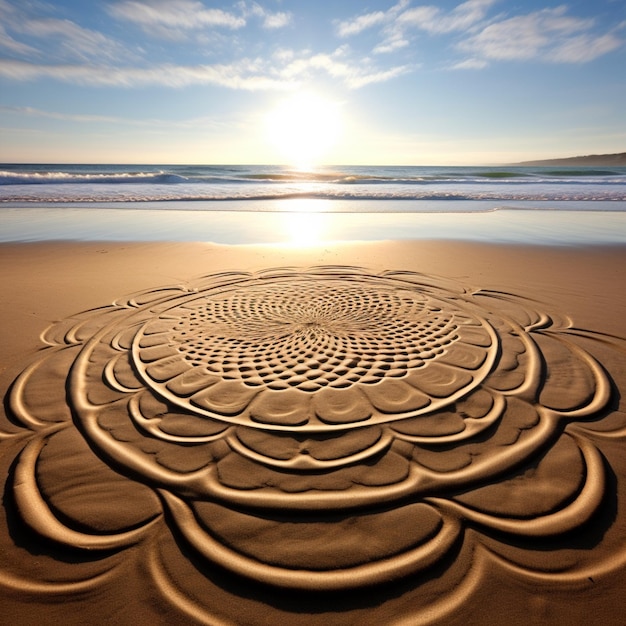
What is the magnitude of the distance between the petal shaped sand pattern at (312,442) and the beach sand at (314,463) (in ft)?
0.04

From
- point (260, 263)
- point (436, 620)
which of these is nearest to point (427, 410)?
point (436, 620)

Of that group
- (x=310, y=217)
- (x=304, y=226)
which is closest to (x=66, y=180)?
(x=310, y=217)

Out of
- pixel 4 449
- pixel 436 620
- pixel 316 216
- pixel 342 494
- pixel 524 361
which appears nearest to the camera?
pixel 436 620

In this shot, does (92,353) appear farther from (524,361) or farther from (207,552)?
(524,361)

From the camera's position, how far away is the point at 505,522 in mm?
1486

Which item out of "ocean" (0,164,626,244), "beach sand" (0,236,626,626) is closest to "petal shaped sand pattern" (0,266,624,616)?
"beach sand" (0,236,626,626)

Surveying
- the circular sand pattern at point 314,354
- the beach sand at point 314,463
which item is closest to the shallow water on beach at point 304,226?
the circular sand pattern at point 314,354

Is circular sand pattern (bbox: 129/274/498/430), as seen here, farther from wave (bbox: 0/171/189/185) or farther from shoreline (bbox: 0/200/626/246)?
wave (bbox: 0/171/189/185)

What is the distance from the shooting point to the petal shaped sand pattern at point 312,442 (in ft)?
4.69

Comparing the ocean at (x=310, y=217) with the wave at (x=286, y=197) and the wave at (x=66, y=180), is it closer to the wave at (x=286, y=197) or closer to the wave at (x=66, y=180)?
the wave at (x=286, y=197)

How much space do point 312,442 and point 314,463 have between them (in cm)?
15

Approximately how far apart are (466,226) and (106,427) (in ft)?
29.3

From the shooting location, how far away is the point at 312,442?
193 centimetres

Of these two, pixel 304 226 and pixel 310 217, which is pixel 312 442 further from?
pixel 310 217
